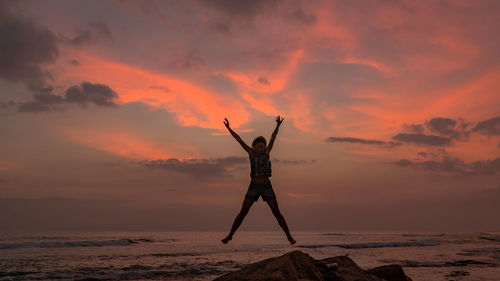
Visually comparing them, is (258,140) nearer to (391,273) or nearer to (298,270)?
(298,270)

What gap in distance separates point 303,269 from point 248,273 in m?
1.58

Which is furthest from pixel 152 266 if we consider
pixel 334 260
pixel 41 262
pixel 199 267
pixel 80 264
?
pixel 334 260

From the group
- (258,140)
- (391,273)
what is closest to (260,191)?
(258,140)

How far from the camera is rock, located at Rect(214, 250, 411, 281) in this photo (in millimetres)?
10000

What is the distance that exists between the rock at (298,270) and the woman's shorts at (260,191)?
179 cm

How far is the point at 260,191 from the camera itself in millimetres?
10508

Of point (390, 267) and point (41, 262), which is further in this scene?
point (41, 262)

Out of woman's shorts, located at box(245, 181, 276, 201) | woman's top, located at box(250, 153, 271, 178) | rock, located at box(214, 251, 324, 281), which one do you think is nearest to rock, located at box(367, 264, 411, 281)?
rock, located at box(214, 251, 324, 281)

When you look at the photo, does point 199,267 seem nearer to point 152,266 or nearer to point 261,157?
point 152,266

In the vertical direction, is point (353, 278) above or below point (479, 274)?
above

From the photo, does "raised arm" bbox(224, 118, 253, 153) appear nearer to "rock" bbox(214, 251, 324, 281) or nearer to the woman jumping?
the woman jumping

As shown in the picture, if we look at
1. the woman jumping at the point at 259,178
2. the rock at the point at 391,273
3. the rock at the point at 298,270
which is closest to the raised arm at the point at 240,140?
the woman jumping at the point at 259,178

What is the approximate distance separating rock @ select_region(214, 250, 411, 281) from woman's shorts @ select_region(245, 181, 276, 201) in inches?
70.5

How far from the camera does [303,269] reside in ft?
35.4
